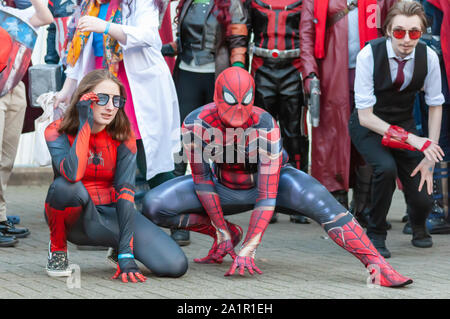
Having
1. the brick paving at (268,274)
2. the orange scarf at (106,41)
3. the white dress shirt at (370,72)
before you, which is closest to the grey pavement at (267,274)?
the brick paving at (268,274)

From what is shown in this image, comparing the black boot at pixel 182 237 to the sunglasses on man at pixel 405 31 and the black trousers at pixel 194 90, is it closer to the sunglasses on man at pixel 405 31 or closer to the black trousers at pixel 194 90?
the black trousers at pixel 194 90

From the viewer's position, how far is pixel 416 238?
600 centimetres

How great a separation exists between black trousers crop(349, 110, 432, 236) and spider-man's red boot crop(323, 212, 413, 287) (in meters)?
0.90

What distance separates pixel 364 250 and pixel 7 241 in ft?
7.96

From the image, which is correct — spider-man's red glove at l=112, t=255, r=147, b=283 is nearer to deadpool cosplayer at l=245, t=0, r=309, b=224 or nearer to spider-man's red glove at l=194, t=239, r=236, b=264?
spider-man's red glove at l=194, t=239, r=236, b=264

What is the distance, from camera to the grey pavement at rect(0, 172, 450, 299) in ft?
14.3

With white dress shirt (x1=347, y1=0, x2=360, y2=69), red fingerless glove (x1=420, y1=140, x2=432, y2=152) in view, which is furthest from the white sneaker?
white dress shirt (x1=347, y1=0, x2=360, y2=69)

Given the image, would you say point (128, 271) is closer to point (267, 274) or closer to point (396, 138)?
point (267, 274)

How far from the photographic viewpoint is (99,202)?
196 inches

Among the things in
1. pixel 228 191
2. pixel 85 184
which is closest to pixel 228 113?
pixel 228 191

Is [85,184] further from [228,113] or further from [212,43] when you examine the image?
[212,43]

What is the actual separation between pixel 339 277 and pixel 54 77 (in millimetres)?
2381

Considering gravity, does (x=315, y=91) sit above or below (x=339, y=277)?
above
